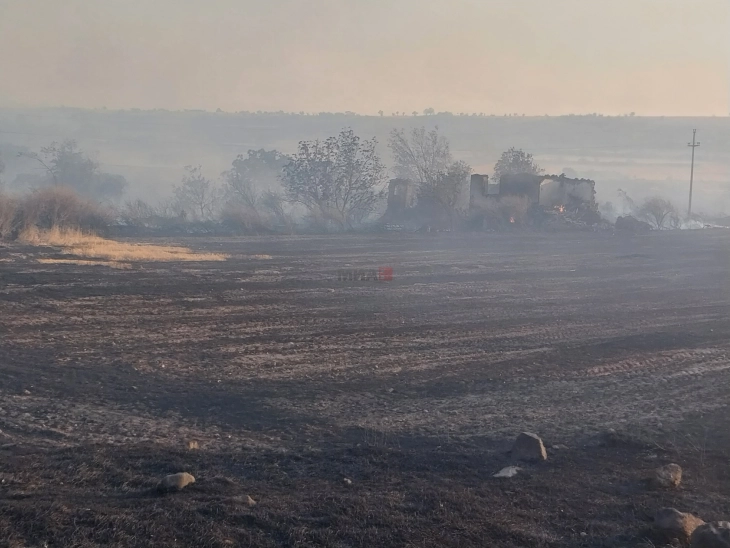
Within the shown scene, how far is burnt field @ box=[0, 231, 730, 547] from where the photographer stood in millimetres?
6102

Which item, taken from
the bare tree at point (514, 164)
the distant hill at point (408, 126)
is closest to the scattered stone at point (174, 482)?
the bare tree at point (514, 164)

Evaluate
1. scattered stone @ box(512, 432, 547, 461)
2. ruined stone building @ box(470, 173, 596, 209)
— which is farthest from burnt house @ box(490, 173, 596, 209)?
scattered stone @ box(512, 432, 547, 461)

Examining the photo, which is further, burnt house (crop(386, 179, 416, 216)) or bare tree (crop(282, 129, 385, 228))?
burnt house (crop(386, 179, 416, 216))

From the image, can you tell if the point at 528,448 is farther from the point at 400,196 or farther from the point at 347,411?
the point at 400,196

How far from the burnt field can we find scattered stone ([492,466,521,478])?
9 cm

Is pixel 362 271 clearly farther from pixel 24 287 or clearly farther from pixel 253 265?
pixel 24 287

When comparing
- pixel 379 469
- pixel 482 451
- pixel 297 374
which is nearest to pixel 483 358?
pixel 297 374

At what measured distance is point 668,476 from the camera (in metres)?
7.23

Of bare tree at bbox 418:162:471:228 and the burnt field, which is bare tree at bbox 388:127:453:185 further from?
the burnt field

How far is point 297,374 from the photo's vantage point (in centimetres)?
1181

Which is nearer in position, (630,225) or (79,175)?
(630,225)

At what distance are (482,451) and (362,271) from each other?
1871 cm

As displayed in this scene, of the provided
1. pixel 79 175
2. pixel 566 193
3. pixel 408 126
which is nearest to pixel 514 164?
pixel 566 193

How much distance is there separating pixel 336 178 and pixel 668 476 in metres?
50.2
